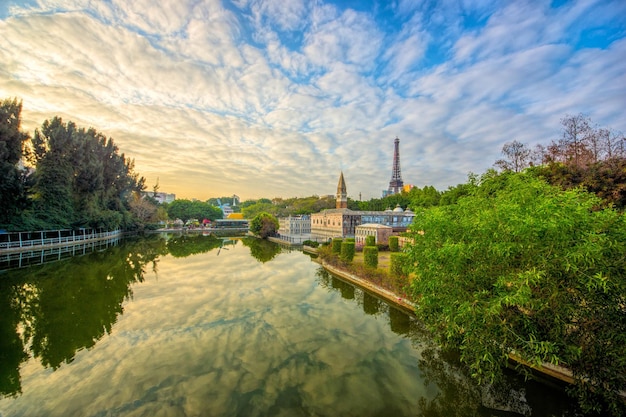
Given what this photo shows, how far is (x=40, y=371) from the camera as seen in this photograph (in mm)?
8945

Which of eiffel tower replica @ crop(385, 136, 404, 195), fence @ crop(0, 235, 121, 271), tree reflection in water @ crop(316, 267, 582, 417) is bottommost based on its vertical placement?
→ tree reflection in water @ crop(316, 267, 582, 417)

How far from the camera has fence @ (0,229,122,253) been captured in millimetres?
29977

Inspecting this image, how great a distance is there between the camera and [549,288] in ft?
23.6

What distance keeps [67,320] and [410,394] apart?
49.9 ft

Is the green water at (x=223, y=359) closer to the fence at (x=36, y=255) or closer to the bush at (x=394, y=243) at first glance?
the fence at (x=36, y=255)

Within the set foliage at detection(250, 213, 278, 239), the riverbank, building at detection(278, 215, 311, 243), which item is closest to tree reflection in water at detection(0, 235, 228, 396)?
the riverbank

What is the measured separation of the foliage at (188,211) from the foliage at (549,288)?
9049 centimetres

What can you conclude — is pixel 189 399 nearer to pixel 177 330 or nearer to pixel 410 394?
pixel 177 330

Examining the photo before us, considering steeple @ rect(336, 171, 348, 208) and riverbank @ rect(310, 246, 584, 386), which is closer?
riverbank @ rect(310, 246, 584, 386)

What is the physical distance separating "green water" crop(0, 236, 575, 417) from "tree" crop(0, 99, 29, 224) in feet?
42.5

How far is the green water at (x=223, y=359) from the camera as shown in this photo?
7.88 meters

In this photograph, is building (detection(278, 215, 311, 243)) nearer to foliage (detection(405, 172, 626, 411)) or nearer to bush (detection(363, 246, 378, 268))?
bush (detection(363, 246, 378, 268))

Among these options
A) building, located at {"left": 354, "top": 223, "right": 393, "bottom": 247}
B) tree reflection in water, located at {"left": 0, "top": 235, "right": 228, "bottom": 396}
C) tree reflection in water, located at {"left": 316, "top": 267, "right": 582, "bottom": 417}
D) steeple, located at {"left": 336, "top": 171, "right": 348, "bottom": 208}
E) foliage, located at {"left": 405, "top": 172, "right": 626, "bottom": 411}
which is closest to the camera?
foliage, located at {"left": 405, "top": 172, "right": 626, "bottom": 411}

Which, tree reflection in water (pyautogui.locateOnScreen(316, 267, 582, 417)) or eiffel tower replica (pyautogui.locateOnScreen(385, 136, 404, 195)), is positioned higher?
eiffel tower replica (pyautogui.locateOnScreen(385, 136, 404, 195))
